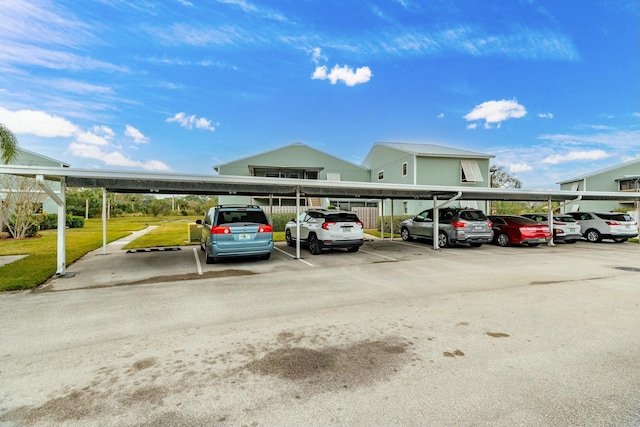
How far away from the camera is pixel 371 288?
6.59 m

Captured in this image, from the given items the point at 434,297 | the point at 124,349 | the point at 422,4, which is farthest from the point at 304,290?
the point at 422,4

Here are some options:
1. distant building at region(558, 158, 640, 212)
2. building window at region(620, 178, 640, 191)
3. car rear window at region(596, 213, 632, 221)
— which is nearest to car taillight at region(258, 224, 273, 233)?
car rear window at region(596, 213, 632, 221)

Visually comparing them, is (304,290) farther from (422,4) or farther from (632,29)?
(632,29)

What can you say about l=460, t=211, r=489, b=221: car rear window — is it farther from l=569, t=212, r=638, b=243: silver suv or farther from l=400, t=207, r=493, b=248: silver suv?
l=569, t=212, r=638, b=243: silver suv

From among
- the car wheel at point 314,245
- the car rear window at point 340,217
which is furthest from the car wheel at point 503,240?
the car wheel at point 314,245

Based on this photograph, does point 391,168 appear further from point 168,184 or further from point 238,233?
point 168,184

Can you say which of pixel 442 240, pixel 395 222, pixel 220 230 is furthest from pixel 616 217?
pixel 220 230

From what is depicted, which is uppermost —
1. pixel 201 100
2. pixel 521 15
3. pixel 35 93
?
pixel 521 15

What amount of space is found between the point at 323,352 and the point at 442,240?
11478 mm

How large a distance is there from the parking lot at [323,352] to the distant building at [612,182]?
28.8 metres

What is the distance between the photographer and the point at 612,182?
29.3 metres

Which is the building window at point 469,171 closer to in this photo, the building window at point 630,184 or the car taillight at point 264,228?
the building window at point 630,184

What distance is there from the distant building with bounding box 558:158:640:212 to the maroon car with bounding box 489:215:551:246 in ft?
64.8

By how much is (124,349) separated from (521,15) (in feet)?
60.5
